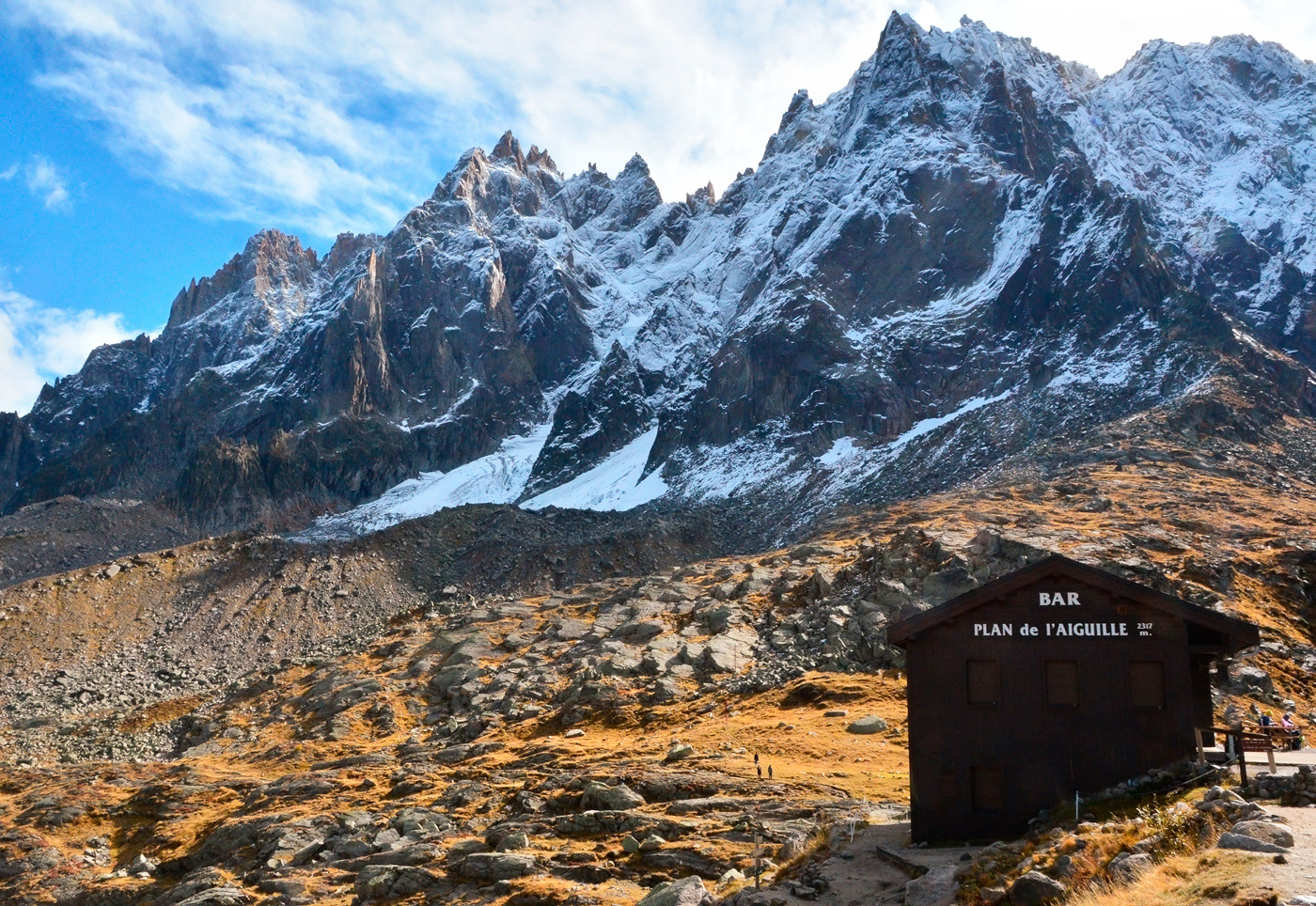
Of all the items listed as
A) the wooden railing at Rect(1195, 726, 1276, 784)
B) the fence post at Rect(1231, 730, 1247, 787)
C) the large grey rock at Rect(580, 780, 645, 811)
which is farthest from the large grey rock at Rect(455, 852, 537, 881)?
the fence post at Rect(1231, 730, 1247, 787)

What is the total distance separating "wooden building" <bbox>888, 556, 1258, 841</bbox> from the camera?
20.5 metres

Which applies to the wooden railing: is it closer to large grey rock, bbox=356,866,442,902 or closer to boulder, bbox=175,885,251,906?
large grey rock, bbox=356,866,442,902

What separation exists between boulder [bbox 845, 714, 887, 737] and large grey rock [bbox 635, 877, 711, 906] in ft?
64.2

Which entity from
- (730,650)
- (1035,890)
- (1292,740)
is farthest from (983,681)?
(730,650)

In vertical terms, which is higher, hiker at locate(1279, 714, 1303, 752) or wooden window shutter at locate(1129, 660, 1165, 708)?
wooden window shutter at locate(1129, 660, 1165, 708)

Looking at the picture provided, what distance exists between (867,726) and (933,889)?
21874 mm

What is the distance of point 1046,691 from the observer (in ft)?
69.2

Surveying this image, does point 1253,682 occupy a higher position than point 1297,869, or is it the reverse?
point 1253,682

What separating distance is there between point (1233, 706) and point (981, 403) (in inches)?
4578

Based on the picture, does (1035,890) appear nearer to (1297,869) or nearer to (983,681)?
(1297,869)

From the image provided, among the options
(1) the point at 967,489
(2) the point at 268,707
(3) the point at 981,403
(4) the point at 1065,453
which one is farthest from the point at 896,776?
(3) the point at 981,403

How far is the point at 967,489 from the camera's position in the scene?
99.9 m

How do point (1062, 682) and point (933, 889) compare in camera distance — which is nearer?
point (933, 889)

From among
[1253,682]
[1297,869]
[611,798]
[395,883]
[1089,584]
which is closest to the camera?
[1297,869]
